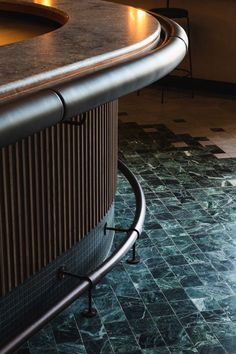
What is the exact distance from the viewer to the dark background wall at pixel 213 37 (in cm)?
720

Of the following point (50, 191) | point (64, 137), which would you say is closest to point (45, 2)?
point (64, 137)

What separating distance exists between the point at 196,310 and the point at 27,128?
5.75ft

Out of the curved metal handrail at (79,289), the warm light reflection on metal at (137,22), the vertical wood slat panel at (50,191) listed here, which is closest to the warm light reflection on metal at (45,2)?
the warm light reflection on metal at (137,22)

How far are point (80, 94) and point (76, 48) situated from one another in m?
0.52

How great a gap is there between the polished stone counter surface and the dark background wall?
428cm

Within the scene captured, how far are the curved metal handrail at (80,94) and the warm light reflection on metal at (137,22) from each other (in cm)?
27

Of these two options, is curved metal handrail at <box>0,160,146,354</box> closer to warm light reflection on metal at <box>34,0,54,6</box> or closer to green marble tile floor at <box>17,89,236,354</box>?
green marble tile floor at <box>17,89,236,354</box>

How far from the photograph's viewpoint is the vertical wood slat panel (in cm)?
230

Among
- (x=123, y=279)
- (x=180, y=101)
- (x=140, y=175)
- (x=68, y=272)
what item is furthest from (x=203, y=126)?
(x=68, y=272)

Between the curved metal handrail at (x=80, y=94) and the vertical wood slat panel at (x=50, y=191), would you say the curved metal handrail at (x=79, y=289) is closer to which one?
the vertical wood slat panel at (x=50, y=191)

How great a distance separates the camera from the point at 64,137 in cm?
257

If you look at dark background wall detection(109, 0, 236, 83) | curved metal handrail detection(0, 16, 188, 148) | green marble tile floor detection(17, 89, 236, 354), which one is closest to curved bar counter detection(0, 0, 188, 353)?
curved metal handrail detection(0, 16, 188, 148)

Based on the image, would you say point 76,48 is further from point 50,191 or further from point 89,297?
point 89,297

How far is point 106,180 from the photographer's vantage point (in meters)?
3.13
